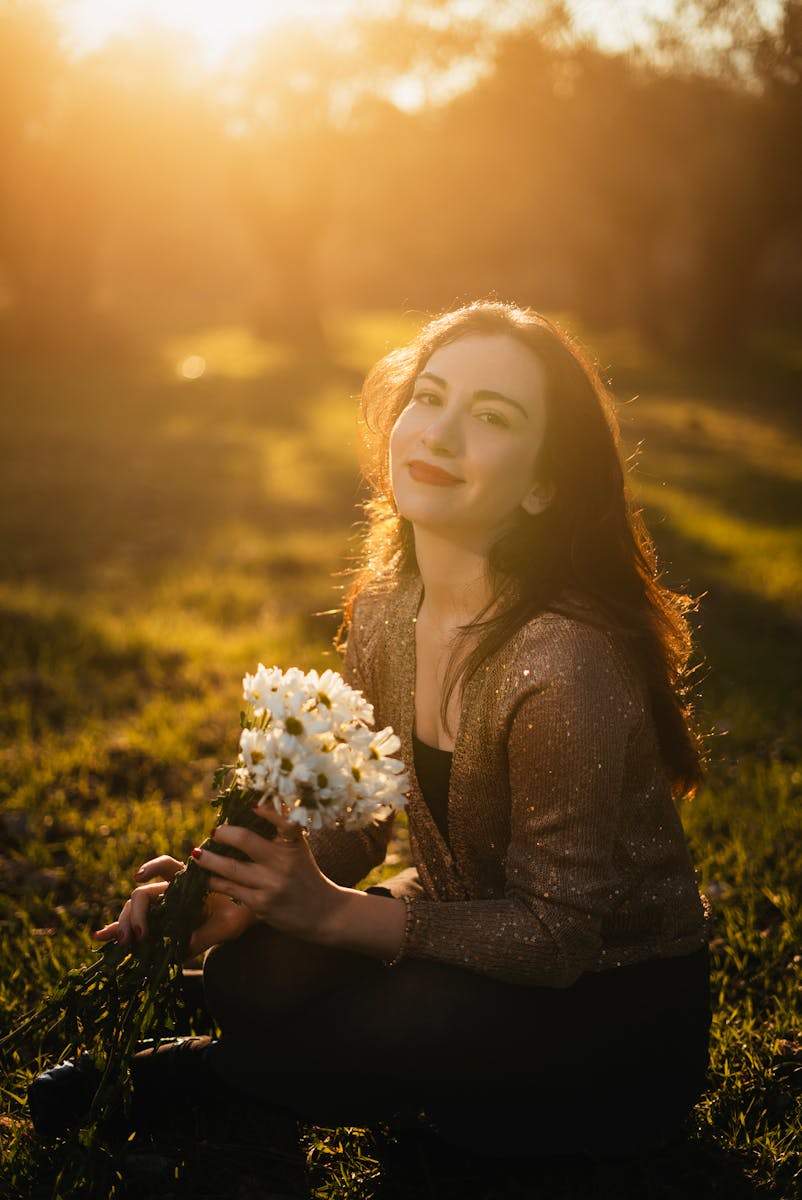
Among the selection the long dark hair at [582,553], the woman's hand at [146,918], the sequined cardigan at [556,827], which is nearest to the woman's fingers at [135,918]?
the woman's hand at [146,918]

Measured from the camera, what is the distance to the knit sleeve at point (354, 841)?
8.96 ft

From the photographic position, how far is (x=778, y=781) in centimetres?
435

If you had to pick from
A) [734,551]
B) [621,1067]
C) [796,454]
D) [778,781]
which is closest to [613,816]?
[621,1067]

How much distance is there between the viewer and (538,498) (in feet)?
8.42

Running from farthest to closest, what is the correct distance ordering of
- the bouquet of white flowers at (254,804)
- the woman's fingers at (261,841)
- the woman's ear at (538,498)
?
the woman's ear at (538,498)
the woman's fingers at (261,841)
the bouquet of white flowers at (254,804)

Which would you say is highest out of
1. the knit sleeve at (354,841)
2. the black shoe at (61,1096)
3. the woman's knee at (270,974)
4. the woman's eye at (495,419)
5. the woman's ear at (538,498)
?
the woman's eye at (495,419)

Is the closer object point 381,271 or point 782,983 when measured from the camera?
point 782,983

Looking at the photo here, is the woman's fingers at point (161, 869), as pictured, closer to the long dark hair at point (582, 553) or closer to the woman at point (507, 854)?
the woman at point (507, 854)

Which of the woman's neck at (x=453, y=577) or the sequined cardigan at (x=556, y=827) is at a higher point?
the woman's neck at (x=453, y=577)

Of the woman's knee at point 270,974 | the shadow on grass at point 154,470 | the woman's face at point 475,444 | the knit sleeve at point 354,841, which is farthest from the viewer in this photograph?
the shadow on grass at point 154,470

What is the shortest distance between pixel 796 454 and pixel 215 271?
97.5ft

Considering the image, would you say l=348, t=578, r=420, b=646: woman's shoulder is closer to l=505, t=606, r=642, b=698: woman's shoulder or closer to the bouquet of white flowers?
l=505, t=606, r=642, b=698: woman's shoulder

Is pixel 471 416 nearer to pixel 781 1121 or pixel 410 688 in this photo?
pixel 410 688

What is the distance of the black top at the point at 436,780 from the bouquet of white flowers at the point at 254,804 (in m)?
0.44
